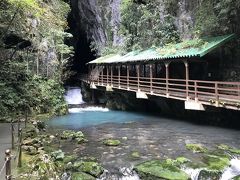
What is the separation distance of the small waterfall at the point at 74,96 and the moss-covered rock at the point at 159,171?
27.3m

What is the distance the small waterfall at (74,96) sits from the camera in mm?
39719

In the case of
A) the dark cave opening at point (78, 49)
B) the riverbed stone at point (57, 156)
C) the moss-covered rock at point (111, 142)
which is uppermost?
the dark cave opening at point (78, 49)

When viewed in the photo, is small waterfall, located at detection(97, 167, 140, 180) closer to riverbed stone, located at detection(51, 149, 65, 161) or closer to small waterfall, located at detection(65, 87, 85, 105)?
riverbed stone, located at detection(51, 149, 65, 161)

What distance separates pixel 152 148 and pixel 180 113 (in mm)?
10665

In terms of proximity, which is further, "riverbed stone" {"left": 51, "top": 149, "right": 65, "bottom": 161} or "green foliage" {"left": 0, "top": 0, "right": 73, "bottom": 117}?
"green foliage" {"left": 0, "top": 0, "right": 73, "bottom": 117}

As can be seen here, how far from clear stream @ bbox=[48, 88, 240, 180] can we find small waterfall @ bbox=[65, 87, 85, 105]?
47.7ft

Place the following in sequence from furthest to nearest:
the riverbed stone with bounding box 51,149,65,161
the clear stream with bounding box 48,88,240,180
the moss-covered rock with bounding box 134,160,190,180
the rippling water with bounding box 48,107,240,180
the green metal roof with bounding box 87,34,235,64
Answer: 1. the green metal roof with bounding box 87,34,235,64
2. the rippling water with bounding box 48,107,240,180
3. the riverbed stone with bounding box 51,149,65,161
4. the clear stream with bounding box 48,88,240,180
5. the moss-covered rock with bounding box 134,160,190,180

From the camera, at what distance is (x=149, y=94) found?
25.8m

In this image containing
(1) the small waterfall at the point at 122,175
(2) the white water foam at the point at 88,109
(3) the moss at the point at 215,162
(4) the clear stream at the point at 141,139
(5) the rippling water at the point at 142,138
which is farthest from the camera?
(2) the white water foam at the point at 88,109

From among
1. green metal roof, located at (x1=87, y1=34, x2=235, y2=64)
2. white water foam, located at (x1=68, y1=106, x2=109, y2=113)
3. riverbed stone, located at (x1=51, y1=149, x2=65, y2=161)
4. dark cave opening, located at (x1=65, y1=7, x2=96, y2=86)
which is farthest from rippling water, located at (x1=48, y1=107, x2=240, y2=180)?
dark cave opening, located at (x1=65, y1=7, x2=96, y2=86)

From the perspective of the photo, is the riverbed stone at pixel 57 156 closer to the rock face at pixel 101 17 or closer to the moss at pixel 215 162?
the moss at pixel 215 162

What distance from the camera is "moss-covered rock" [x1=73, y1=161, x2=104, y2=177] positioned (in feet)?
38.9

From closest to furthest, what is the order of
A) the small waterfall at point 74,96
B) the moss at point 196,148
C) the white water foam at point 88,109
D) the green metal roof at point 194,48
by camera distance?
1. the moss at point 196,148
2. the green metal roof at point 194,48
3. the white water foam at point 88,109
4. the small waterfall at point 74,96

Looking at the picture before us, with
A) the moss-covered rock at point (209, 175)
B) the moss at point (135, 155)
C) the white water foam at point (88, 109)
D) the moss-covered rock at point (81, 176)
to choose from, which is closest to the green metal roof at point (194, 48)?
the moss at point (135, 155)
